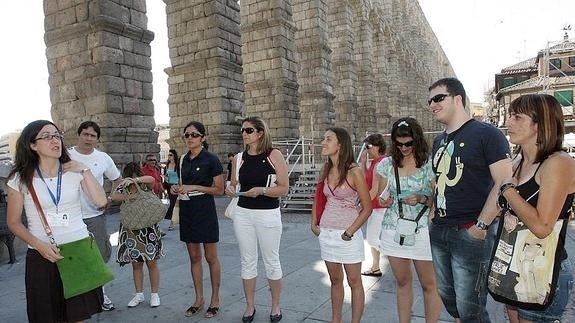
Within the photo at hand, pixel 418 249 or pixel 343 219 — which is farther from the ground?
pixel 343 219

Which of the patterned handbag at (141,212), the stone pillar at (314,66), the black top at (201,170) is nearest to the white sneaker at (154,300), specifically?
the patterned handbag at (141,212)

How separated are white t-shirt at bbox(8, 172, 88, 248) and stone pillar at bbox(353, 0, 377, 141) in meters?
23.0

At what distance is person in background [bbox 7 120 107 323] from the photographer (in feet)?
8.58

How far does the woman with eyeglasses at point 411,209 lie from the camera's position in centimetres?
293

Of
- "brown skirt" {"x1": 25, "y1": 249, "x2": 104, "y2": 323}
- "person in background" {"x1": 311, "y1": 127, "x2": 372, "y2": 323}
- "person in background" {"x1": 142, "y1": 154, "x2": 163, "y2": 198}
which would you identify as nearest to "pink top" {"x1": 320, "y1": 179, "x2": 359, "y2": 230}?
"person in background" {"x1": 311, "y1": 127, "x2": 372, "y2": 323}

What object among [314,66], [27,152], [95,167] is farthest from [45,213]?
[314,66]

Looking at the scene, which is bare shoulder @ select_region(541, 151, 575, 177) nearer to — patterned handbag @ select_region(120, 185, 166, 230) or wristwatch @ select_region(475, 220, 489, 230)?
wristwatch @ select_region(475, 220, 489, 230)

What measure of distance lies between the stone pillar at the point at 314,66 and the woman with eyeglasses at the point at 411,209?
14182 mm

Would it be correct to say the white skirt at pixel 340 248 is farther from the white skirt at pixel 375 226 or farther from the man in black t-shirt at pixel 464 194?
the white skirt at pixel 375 226

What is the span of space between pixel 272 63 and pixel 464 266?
1338 centimetres

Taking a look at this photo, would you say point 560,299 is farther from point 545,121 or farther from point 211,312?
point 211,312

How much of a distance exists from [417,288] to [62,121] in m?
8.94

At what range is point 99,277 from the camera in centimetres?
268

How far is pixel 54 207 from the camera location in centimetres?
265
